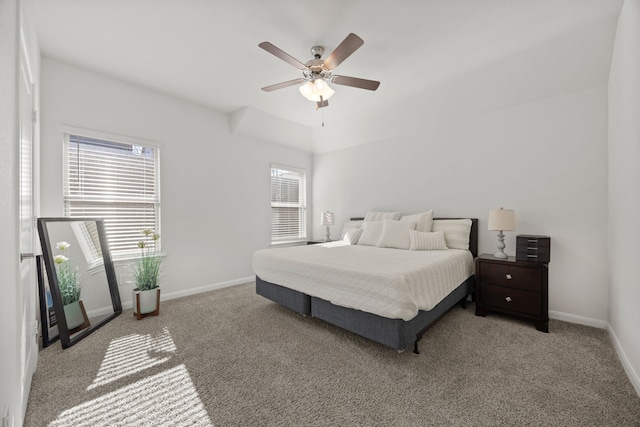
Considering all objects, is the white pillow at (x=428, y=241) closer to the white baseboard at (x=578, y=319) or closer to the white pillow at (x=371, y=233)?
the white pillow at (x=371, y=233)

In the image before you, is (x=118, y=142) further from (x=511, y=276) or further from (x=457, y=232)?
(x=511, y=276)

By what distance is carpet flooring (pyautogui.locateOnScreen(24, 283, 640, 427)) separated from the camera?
4.84 ft

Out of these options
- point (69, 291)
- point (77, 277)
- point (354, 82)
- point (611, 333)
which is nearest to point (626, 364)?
point (611, 333)

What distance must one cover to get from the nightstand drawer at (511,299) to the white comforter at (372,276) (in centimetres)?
27

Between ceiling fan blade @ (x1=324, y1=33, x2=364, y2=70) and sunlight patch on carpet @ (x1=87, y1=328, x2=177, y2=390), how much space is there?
2.76 m

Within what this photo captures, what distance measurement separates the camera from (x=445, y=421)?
1429 millimetres

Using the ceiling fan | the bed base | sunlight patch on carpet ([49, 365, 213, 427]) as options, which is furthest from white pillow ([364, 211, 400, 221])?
sunlight patch on carpet ([49, 365, 213, 427])

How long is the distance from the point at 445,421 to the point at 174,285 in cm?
338

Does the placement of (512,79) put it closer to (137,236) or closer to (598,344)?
(598,344)

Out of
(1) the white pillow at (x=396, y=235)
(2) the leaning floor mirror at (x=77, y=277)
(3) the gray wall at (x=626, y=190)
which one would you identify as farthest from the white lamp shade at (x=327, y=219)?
(3) the gray wall at (x=626, y=190)

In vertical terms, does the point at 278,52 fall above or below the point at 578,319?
above

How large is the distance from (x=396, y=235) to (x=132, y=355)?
9.77 ft

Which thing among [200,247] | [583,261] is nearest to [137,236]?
[200,247]

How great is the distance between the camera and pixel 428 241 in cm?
323
